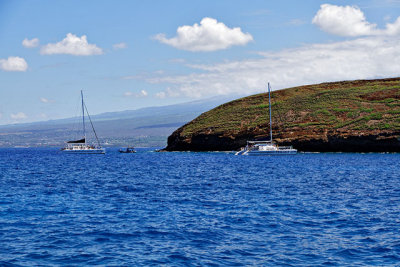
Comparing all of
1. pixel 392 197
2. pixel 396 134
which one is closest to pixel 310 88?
pixel 396 134

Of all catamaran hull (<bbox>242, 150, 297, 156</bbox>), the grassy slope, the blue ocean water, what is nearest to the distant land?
the grassy slope

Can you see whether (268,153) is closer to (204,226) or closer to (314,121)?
(314,121)

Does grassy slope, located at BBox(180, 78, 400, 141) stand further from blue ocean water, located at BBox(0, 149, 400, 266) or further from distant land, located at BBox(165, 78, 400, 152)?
blue ocean water, located at BBox(0, 149, 400, 266)

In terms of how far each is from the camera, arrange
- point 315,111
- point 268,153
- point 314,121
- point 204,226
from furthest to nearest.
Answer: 1. point 315,111
2. point 314,121
3. point 268,153
4. point 204,226

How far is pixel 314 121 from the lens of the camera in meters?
124

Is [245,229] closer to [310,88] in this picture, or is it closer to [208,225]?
[208,225]

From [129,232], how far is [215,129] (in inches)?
4463

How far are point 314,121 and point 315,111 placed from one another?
809 centimetres

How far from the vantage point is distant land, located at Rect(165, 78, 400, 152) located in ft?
354

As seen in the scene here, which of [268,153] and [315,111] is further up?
[315,111]

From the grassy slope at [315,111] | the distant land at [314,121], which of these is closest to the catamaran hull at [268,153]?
the distant land at [314,121]

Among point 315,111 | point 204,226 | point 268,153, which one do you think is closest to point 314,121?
point 315,111

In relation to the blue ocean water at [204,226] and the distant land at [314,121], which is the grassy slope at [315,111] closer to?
the distant land at [314,121]

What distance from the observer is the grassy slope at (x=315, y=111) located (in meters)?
116
